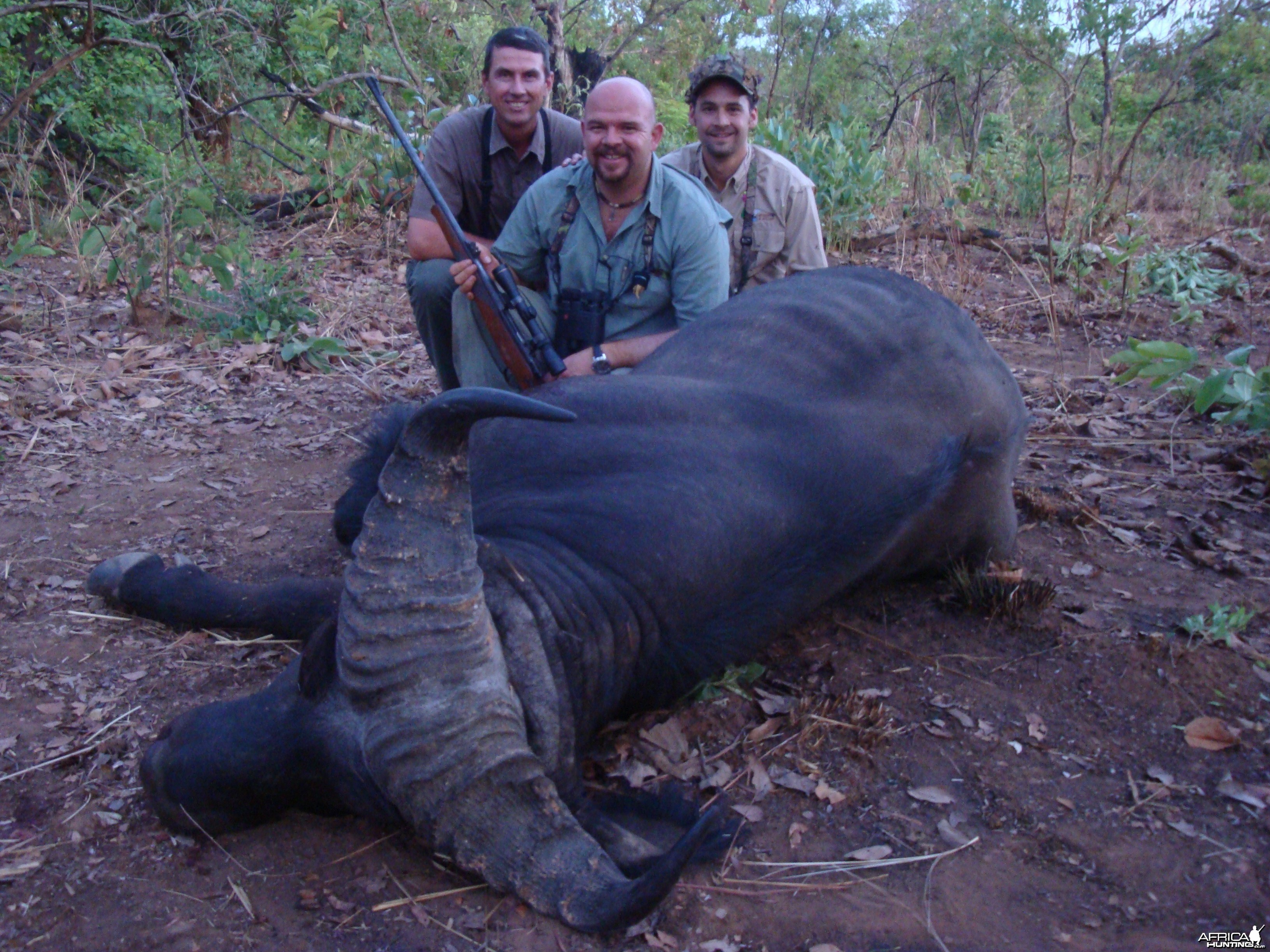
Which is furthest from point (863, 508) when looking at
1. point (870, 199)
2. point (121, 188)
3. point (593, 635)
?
point (121, 188)

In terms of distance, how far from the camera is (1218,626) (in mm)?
3104

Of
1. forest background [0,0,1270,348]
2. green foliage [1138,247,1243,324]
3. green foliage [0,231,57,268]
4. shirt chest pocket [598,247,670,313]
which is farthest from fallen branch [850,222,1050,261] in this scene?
green foliage [0,231,57,268]

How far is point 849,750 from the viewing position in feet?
9.04

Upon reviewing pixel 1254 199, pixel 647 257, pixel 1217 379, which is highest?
pixel 1254 199

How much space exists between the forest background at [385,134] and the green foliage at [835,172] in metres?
0.02

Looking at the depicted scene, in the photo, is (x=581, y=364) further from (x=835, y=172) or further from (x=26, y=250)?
(x=835, y=172)

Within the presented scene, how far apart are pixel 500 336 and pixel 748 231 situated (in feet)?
5.63

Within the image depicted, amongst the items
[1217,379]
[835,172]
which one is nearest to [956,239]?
[835,172]

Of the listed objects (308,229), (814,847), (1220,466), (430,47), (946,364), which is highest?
(430,47)

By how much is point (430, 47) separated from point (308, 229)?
4172 mm

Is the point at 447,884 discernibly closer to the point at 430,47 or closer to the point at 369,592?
the point at 369,592

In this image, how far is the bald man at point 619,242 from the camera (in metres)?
4.01

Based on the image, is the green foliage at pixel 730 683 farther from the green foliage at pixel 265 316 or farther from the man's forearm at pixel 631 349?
the green foliage at pixel 265 316

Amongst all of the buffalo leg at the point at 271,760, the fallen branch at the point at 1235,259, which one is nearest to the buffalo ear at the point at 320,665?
the buffalo leg at the point at 271,760
